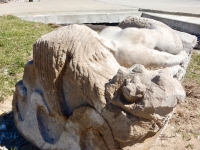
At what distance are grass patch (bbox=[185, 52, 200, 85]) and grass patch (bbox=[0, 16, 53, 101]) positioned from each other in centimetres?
237

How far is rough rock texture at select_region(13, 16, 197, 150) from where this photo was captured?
1850mm

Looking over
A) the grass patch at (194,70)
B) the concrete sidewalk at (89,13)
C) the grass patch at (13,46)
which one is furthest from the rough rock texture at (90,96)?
the concrete sidewalk at (89,13)

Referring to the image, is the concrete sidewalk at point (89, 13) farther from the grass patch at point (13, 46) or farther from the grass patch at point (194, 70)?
the grass patch at point (194, 70)

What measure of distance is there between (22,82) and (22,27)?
417 cm

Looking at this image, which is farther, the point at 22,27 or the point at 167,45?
the point at 22,27

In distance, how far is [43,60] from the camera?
228cm

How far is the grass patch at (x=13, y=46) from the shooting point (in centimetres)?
408

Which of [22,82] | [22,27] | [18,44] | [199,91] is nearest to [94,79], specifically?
[22,82]

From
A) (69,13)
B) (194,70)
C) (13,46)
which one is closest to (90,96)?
(194,70)

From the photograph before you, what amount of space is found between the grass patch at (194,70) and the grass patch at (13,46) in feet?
7.77

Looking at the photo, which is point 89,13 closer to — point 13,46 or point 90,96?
point 13,46

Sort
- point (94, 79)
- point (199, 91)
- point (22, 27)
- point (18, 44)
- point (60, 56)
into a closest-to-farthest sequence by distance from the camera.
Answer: point (94, 79)
point (60, 56)
point (199, 91)
point (18, 44)
point (22, 27)

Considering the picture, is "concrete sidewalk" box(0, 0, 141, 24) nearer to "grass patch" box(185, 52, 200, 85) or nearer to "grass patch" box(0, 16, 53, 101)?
"grass patch" box(0, 16, 53, 101)

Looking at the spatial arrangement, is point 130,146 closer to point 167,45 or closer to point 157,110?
point 157,110
